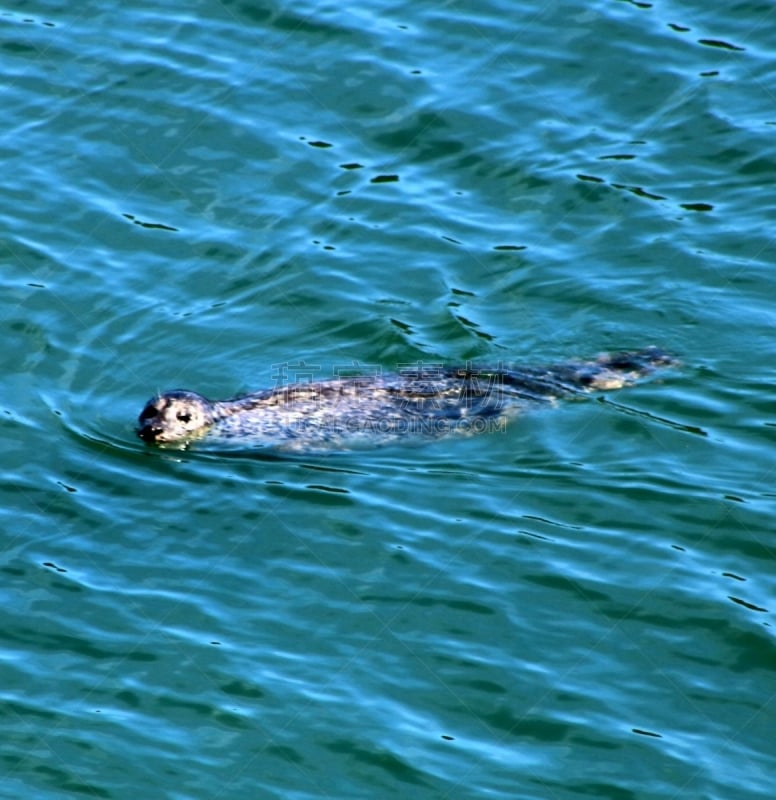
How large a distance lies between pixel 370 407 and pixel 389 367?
0.83 m

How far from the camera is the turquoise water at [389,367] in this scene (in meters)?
8.30

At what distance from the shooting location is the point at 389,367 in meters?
12.1

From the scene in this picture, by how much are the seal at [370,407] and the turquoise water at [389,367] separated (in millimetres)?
195

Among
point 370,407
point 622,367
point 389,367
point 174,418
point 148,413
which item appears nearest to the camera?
point 174,418

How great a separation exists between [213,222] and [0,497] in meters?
4.18

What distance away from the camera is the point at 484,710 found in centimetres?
Result: 840

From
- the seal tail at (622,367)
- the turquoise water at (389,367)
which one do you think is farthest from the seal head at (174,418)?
the seal tail at (622,367)

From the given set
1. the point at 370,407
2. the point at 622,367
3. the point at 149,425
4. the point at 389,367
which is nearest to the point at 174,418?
the point at 149,425

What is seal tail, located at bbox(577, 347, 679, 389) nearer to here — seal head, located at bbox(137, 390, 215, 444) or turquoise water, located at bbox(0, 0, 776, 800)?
turquoise water, located at bbox(0, 0, 776, 800)

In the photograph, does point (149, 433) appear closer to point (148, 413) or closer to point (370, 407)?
point (148, 413)

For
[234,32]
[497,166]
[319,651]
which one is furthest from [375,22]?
[319,651]

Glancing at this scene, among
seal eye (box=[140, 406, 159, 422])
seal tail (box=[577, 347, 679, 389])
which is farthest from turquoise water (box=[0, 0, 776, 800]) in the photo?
seal eye (box=[140, 406, 159, 422])

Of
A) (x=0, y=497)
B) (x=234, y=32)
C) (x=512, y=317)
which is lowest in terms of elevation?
(x=0, y=497)

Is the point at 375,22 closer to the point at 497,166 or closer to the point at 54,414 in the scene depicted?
the point at 497,166
